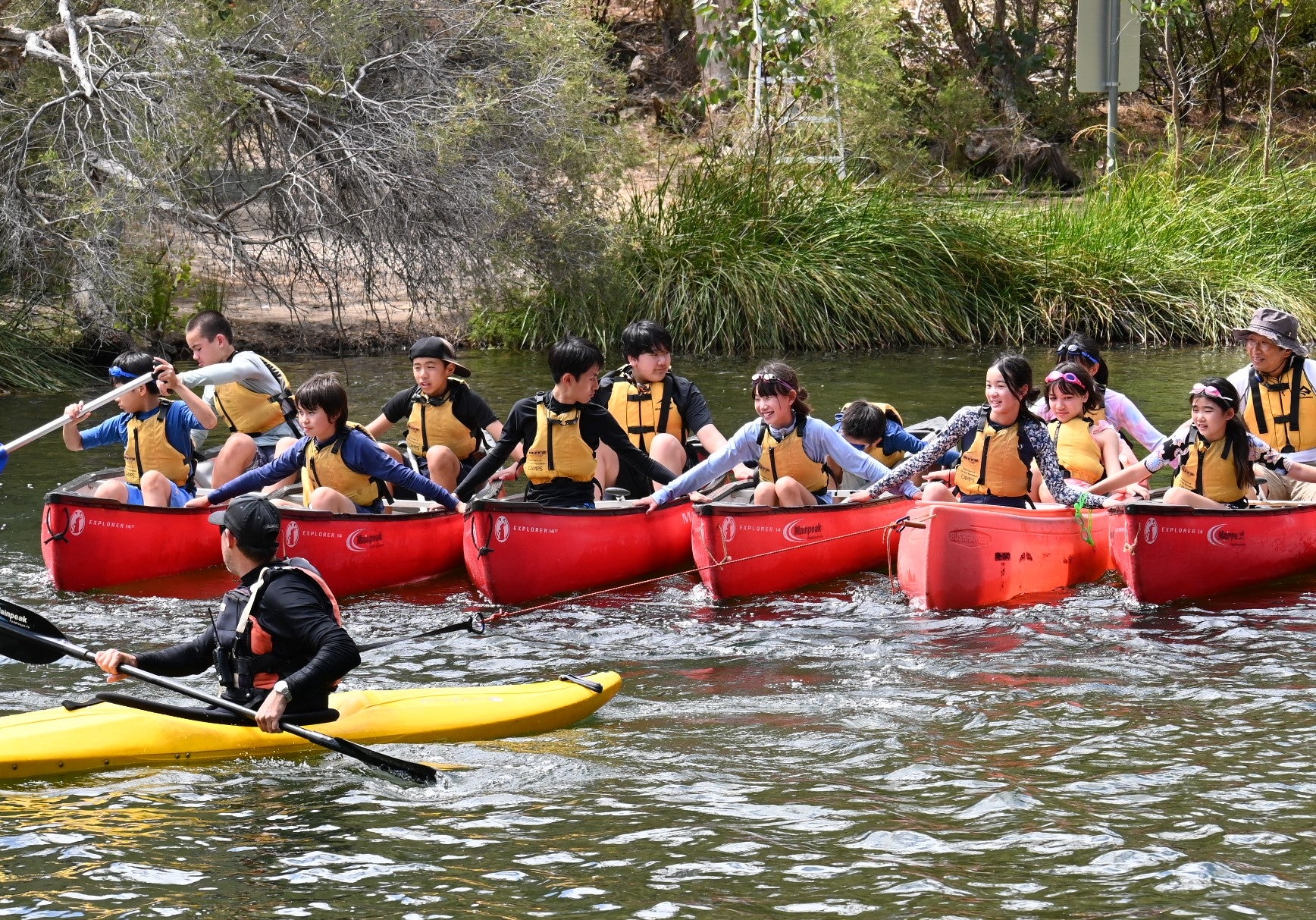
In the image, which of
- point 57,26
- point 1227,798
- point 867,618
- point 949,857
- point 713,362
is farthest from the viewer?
point 713,362

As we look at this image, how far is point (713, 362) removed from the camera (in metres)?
15.4

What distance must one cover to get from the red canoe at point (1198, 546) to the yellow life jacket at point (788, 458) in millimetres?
1450

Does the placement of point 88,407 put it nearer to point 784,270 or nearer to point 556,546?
point 556,546

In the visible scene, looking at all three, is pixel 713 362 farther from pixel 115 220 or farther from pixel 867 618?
pixel 867 618

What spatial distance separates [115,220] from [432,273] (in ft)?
9.81

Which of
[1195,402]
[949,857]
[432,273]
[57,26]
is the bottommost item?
[949,857]

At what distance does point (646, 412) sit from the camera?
28.4 feet

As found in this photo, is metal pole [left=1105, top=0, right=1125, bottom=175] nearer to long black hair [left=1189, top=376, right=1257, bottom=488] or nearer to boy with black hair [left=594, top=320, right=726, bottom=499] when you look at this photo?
boy with black hair [left=594, top=320, right=726, bottom=499]

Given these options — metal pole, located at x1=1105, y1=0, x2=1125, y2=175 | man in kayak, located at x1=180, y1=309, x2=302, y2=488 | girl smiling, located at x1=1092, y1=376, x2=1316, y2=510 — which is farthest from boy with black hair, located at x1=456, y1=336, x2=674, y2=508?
metal pole, located at x1=1105, y1=0, x2=1125, y2=175

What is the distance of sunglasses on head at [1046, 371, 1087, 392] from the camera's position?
782cm

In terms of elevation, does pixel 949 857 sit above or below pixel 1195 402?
below

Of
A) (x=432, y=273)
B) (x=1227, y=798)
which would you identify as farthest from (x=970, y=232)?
(x=1227, y=798)

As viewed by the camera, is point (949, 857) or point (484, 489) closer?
point (949, 857)

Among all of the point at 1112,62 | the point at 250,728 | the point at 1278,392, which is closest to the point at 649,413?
the point at 1278,392
